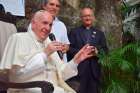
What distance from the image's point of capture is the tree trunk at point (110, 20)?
29.2ft

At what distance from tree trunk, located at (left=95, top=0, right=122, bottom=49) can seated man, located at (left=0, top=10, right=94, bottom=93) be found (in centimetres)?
292

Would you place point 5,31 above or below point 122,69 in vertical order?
above

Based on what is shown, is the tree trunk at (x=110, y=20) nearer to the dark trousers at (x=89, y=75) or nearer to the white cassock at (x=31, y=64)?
the dark trousers at (x=89, y=75)

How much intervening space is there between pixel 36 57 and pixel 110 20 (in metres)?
3.61

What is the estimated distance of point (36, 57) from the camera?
5562 millimetres

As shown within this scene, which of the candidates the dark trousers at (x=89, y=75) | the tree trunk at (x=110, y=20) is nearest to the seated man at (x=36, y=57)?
the dark trousers at (x=89, y=75)

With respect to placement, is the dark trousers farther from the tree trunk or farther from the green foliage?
the tree trunk

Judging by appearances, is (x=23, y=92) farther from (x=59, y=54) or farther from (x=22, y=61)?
(x=59, y=54)

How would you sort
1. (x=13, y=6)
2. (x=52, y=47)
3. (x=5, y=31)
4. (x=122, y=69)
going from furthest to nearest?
(x=122, y=69)
(x=13, y=6)
(x=5, y=31)
(x=52, y=47)

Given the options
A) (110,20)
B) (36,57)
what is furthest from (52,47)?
(110,20)

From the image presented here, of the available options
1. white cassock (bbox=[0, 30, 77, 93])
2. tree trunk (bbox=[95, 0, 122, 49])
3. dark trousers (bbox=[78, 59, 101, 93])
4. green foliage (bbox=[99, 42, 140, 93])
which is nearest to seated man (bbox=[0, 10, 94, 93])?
white cassock (bbox=[0, 30, 77, 93])

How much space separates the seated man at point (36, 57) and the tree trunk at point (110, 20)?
9.58ft

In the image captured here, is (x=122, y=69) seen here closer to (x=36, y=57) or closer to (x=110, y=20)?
(x=110, y=20)

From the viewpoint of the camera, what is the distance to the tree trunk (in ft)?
29.2
